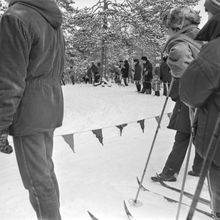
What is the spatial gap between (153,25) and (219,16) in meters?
21.6

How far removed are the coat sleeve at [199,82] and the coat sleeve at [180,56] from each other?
102 cm

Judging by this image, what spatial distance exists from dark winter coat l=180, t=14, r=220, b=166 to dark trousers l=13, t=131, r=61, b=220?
3.82 feet

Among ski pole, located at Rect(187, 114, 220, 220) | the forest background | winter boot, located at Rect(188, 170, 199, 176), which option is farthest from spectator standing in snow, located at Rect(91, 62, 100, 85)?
ski pole, located at Rect(187, 114, 220, 220)

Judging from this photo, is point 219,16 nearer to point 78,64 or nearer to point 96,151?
point 96,151

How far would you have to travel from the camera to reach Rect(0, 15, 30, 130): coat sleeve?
199 cm

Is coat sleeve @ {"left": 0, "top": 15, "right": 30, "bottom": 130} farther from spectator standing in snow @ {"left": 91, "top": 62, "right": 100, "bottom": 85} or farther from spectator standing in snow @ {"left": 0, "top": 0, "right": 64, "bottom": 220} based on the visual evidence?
spectator standing in snow @ {"left": 91, "top": 62, "right": 100, "bottom": 85}

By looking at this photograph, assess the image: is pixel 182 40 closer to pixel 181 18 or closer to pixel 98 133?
pixel 181 18

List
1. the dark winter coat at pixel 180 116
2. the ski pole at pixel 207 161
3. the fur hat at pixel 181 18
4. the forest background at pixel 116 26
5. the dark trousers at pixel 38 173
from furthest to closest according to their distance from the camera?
1. the forest background at pixel 116 26
2. the dark winter coat at pixel 180 116
3. the fur hat at pixel 181 18
4. the dark trousers at pixel 38 173
5. the ski pole at pixel 207 161

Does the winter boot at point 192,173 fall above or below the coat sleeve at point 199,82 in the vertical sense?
below

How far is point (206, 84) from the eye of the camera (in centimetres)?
207

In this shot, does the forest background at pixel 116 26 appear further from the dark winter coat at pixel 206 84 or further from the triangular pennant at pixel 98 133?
the dark winter coat at pixel 206 84

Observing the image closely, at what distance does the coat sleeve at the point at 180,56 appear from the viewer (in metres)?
3.18

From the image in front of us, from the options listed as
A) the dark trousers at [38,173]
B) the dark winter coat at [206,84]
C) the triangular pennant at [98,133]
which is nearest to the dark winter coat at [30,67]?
the dark trousers at [38,173]

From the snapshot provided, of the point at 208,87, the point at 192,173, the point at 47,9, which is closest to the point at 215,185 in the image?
the point at 208,87
